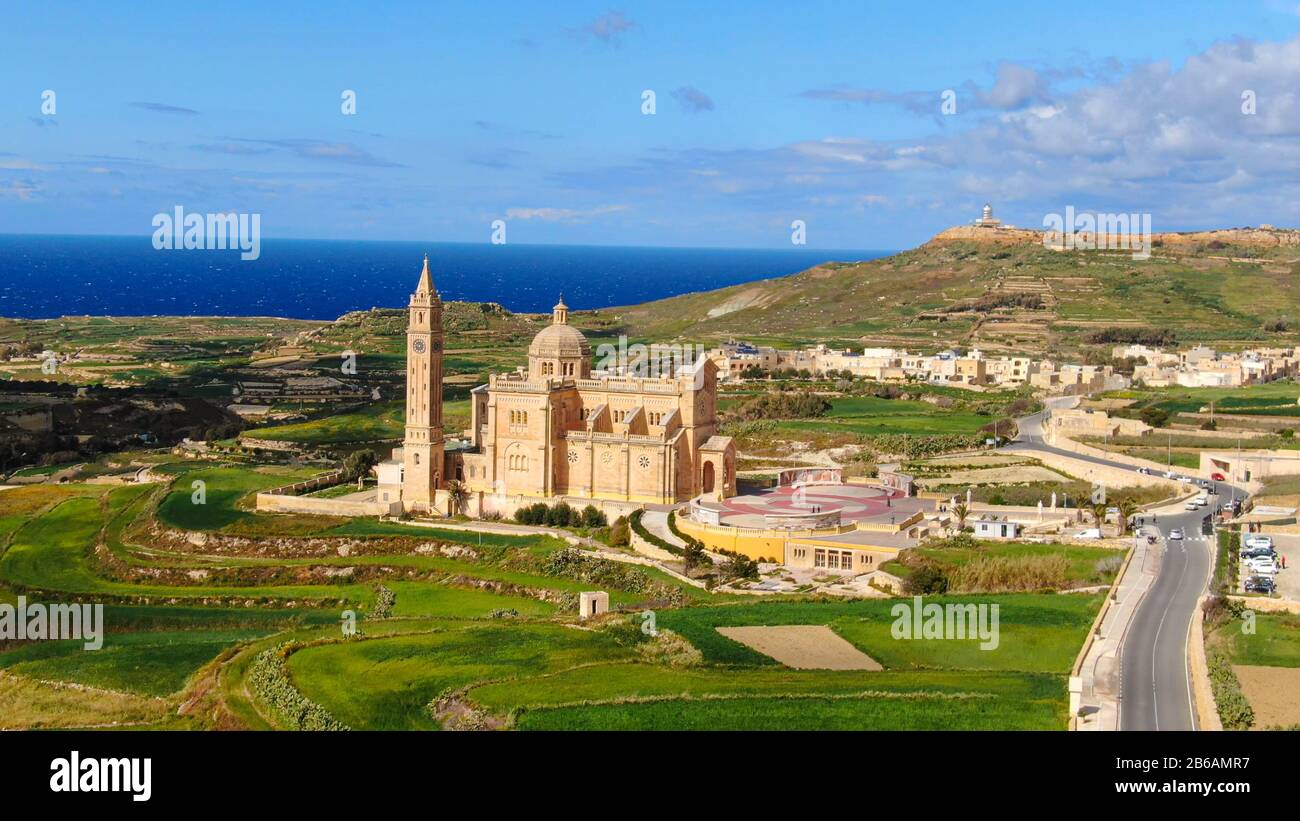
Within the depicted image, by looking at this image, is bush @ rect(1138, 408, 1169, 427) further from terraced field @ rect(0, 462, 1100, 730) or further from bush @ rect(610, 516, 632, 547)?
terraced field @ rect(0, 462, 1100, 730)

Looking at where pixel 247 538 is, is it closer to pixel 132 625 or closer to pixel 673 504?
pixel 132 625

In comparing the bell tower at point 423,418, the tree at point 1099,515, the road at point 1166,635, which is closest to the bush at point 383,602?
the bell tower at point 423,418

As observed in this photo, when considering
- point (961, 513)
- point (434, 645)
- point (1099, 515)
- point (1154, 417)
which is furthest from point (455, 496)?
point (1154, 417)

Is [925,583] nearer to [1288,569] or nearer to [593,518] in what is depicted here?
[1288,569]

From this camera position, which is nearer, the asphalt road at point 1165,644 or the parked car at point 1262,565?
the asphalt road at point 1165,644

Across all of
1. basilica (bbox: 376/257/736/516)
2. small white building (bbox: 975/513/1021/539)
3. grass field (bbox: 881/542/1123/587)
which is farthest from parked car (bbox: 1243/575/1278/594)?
basilica (bbox: 376/257/736/516)

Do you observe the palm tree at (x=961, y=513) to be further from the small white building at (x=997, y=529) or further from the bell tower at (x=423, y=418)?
the bell tower at (x=423, y=418)
